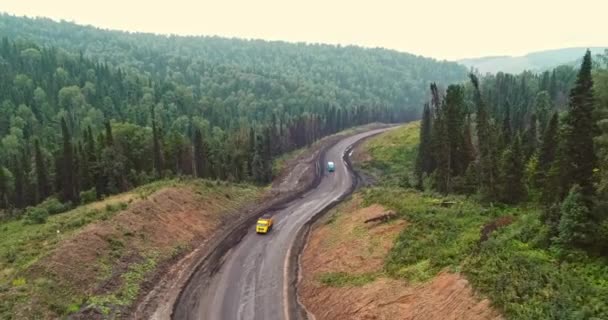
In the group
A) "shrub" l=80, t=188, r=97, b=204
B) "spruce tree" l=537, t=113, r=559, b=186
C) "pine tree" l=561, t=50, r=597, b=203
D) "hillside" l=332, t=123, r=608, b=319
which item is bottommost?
"shrub" l=80, t=188, r=97, b=204

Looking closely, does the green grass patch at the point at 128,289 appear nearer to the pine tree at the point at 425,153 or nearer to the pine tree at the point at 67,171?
the pine tree at the point at 425,153

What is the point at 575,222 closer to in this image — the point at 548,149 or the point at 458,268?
the point at 458,268

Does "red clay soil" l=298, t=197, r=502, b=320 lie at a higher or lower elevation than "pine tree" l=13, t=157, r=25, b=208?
higher

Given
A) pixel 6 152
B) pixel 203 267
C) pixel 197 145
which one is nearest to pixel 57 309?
pixel 203 267

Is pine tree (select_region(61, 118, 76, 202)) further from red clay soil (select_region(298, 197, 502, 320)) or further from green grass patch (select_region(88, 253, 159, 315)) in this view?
red clay soil (select_region(298, 197, 502, 320))

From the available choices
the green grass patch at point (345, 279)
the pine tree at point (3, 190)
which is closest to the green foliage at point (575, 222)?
the green grass patch at point (345, 279)

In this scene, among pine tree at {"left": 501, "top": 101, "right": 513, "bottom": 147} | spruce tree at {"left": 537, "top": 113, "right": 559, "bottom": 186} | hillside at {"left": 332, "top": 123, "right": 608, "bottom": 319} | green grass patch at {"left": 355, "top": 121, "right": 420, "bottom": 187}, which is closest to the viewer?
hillside at {"left": 332, "top": 123, "right": 608, "bottom": 319}

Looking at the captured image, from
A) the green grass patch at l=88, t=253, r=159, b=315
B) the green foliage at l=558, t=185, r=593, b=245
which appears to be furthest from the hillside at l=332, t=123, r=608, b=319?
the green grass patch at l=88, t=253, r=159, b=315
